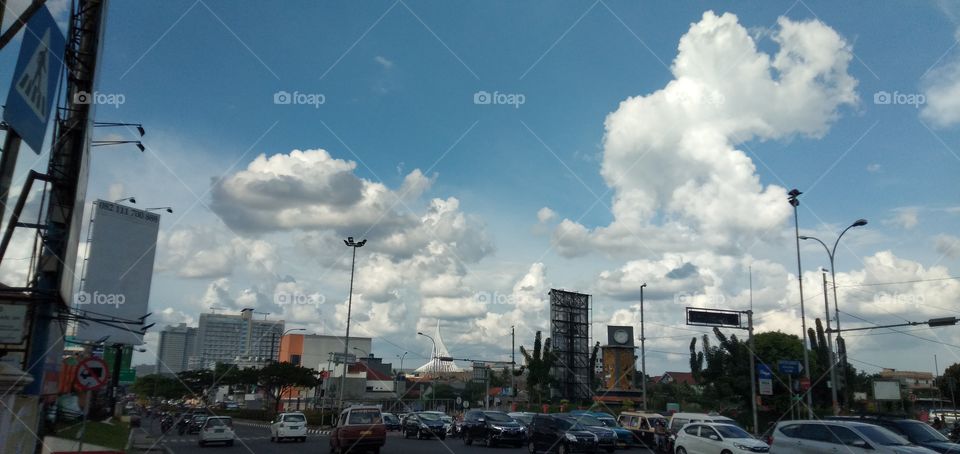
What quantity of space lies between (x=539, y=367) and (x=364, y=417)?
173 feet

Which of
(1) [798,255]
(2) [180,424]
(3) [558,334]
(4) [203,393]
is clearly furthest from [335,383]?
(1) [798,255]

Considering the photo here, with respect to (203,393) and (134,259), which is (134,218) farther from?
(203,393)

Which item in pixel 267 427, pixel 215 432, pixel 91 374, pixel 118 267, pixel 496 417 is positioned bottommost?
pixel 267 427

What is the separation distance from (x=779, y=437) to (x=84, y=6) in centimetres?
2192

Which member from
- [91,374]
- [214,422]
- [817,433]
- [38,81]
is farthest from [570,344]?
[38,81]

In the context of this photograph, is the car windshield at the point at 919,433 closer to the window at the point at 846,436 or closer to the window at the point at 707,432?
the window at the point at 846,436

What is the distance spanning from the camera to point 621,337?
245 feet

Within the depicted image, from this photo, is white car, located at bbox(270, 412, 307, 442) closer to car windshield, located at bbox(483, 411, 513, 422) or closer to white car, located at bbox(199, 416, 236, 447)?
white car, located at bbox(199, 416, 236, 447)

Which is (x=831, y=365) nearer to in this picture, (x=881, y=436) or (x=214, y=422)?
(x=881, y=436)

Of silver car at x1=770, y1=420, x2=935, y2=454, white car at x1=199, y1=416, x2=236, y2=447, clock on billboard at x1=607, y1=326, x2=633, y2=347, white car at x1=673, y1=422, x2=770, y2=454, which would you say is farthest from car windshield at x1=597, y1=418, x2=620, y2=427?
clock on billboard at x1=607, y1=326, x2=633, y2=347

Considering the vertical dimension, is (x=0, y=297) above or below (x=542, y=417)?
above

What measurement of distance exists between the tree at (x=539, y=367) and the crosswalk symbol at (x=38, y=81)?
214ft

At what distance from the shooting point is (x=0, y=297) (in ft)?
46.9

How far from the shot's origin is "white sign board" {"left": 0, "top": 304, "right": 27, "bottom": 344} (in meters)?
12.9
